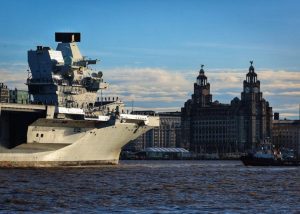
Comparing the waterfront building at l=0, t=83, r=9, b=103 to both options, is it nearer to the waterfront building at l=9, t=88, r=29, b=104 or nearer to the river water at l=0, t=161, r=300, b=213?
the waterfront building at l=9, t=88, r=29, b=104

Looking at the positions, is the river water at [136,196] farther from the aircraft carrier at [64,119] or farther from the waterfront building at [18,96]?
the waterfront building at [18,96]

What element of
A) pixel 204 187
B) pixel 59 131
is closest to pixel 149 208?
pixel 204 187

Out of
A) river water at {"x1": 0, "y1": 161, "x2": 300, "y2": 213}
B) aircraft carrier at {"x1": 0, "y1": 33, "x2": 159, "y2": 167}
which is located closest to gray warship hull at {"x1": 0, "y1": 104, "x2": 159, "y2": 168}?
aircraft carrier at {"x1": 0, "y1": 33, "x2": 159, "y2": 167}

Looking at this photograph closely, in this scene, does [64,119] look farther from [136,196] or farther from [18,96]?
[136,196]

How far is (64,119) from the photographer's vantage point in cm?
7894

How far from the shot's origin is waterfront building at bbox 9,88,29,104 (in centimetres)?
8025

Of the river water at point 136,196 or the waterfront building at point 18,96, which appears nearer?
the river water at point 136,196

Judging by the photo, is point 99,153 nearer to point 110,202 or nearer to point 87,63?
point 87,63

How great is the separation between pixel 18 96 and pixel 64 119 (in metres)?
5.20

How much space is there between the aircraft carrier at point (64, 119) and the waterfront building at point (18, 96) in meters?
1.63

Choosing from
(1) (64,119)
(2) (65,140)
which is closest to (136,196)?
(1) (64,119)

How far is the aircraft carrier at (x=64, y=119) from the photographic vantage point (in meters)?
76.9

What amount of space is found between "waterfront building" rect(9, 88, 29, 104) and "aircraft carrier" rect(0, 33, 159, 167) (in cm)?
163

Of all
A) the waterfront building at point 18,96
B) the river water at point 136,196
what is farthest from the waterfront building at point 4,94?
the river water at point 136,196
